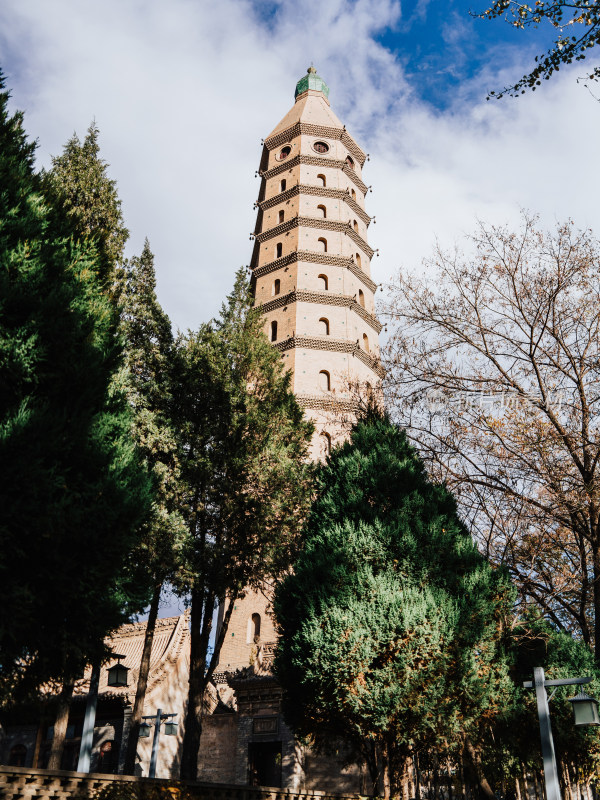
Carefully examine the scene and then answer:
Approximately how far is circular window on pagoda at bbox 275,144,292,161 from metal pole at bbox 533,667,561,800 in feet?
92.5

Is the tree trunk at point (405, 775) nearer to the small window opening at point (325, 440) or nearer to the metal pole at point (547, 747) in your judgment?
the metal pole at point (547, 747)

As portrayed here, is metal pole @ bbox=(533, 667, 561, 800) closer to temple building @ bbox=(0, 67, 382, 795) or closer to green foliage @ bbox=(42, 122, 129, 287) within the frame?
temple building @ bbox=(0, 67, 382, 795)

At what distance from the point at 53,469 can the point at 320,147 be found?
1131 inches

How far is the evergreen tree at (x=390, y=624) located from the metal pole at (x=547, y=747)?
40.6 inches

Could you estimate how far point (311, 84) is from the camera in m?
37.9

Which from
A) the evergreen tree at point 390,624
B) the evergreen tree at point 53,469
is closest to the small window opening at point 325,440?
the evergreen tree at point 390,624

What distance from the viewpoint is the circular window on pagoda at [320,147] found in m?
33.0

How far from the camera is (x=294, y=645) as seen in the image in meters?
11.9

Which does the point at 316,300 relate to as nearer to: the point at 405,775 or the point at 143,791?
the point at 405,775

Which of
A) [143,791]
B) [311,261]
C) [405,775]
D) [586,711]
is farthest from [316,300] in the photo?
[143,791]

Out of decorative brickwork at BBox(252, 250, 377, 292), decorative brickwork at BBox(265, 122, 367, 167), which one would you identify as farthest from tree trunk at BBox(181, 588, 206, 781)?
decorative brickwork at BBox(265, 122, 367, 167)

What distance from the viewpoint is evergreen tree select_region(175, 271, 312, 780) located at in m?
15.6

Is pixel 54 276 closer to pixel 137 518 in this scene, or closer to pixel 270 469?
pixel 137 518

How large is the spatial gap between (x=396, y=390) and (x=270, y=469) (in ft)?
12.6
